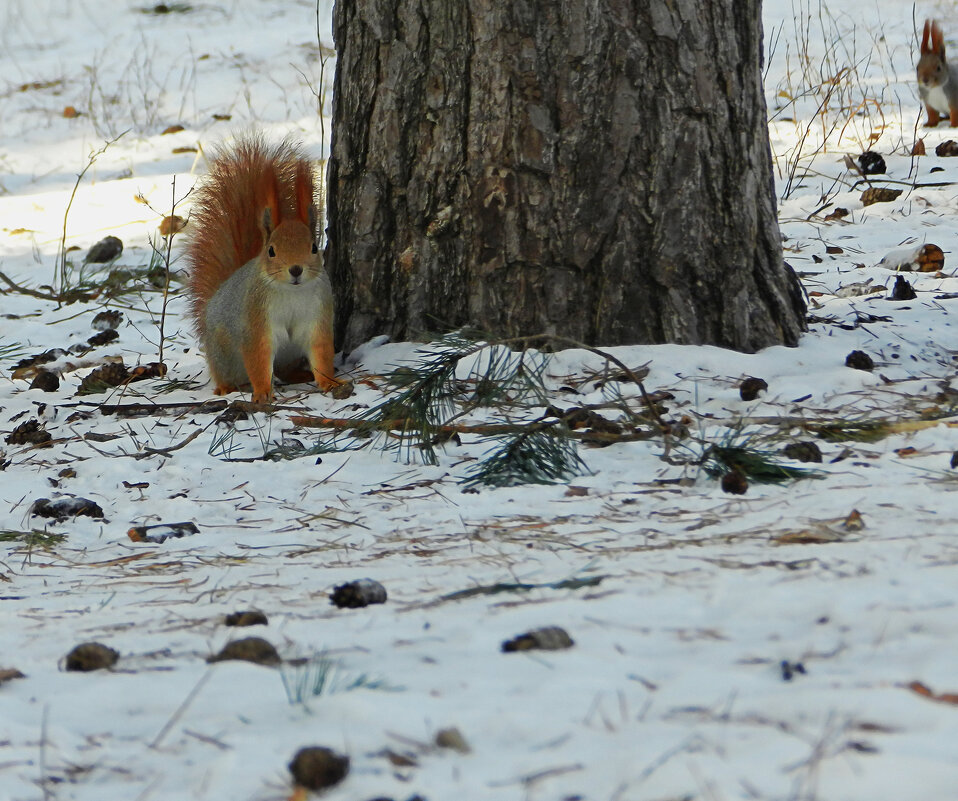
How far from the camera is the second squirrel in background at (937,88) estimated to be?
263 inches

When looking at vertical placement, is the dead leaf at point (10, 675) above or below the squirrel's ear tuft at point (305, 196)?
below

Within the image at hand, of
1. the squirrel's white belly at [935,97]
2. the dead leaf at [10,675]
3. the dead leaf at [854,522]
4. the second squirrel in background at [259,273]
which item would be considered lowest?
the dead leaf at [10,675]

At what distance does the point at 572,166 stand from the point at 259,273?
0.94 metres

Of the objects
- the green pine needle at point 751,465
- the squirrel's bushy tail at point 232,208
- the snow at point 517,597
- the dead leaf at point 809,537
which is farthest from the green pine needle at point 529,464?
the squirrel's bushy tail at point 232,208

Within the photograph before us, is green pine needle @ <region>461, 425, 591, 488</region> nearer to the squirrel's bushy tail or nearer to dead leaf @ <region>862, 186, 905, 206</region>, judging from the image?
the squirrel's bushy tail

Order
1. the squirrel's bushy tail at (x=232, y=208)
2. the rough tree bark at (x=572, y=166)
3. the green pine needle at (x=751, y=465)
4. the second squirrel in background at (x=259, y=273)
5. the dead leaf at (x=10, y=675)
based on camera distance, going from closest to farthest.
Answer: the dead leaf at (x=10, y=675) < the green pine needle at (x=751, y=465) < the rough tree bark at (x=572, y=166) < the second squirrel in background at (x=259, y=273) < the squirrel's bushy tail at (x=232, y=208)

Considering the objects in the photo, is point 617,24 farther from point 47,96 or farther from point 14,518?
point 47,96

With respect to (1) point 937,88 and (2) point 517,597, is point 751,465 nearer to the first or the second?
(2) point 517,597

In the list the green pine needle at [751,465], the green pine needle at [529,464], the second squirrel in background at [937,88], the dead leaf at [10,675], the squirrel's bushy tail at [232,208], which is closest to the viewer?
the dead leaf at [10,675]

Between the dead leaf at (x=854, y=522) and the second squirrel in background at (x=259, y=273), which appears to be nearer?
the dead leaf at (x=854, y=522)

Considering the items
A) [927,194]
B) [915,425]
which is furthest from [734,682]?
[927,194]

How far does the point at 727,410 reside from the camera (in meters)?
2.73

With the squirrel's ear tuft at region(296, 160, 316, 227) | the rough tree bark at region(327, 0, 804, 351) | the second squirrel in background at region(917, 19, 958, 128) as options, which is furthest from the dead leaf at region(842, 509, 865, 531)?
the second squirrel in background at region(917, 19, 958, 128)

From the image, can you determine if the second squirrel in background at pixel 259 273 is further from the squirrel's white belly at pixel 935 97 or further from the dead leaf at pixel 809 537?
the squirrel's white belly at pixel 935 97
